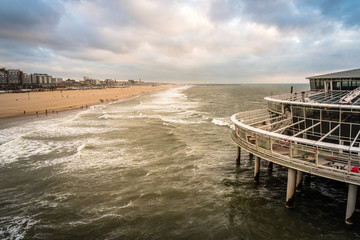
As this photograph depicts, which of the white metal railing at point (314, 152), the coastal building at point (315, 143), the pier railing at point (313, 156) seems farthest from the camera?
the coastal building at point (315, 143)

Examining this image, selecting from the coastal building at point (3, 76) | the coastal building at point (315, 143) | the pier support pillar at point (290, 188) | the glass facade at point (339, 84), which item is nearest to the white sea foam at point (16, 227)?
the coastal building at point (315, 143)

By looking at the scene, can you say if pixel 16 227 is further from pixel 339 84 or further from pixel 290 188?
pixel 339 84

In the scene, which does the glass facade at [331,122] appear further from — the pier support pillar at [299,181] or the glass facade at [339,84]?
the glass facade at [339,84]

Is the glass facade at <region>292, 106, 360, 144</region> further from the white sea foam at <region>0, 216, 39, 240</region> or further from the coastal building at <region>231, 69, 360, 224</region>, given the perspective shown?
the white sea foam at <region>0, 216, 39, 240</region>

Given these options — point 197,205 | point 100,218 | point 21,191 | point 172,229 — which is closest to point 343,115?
point 197,205

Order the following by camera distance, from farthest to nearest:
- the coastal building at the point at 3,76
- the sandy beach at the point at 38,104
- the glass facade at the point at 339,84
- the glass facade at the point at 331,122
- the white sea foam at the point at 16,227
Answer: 1. the coastal building at the point at 3,76
2. the sandy beach at the point at 38,104
3. the glass facade at the point at 339,84
4. the glass facade at the point at 331,122
5. the white sea foam at the point at 16,227

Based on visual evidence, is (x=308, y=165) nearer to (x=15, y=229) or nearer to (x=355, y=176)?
(x=355, y=176)

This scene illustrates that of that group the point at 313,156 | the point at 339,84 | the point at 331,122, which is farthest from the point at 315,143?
the point at 339,84

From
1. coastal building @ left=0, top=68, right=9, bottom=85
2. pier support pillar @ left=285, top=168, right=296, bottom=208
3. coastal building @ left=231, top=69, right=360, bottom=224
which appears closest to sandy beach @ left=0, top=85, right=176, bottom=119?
coastal building @ left=231, top=69, right=360, bottom=224

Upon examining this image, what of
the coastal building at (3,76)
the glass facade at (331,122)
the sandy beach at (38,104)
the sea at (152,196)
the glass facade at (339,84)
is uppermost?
the coastal building at (3,76)
